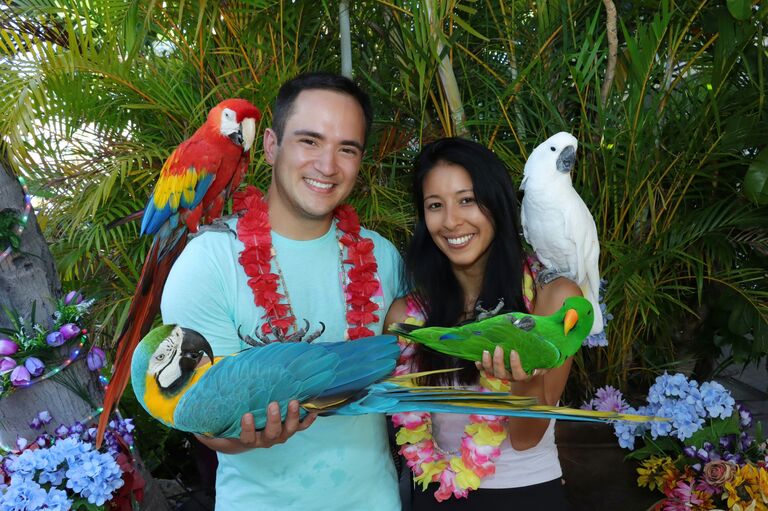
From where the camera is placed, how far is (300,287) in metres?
1.38

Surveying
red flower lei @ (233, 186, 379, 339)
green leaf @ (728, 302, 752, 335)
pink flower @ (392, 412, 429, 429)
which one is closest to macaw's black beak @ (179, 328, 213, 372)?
red flower lei @ (233, 186, 379, 339)

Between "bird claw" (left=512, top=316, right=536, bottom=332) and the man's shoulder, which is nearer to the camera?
"bird claw" (left=512, top=316, right=536, bottom=332)

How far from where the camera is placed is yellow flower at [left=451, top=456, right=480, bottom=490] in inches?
55.0

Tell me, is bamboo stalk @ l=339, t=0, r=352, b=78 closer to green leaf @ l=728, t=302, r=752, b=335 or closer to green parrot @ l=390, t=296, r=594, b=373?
green parrot @ l=390, t=296, r=594, b=373

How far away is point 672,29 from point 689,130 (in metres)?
0.40

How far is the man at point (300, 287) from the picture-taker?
4.17ft

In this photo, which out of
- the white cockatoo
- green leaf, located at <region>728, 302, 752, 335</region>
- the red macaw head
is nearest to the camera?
the white cockatoo

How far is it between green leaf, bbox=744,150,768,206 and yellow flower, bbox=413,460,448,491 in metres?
1.43

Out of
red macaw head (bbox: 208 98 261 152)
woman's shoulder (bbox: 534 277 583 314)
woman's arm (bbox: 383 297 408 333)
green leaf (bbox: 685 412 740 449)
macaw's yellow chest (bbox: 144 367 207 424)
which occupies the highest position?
red macaw head (bbox: 208 98 261 152)

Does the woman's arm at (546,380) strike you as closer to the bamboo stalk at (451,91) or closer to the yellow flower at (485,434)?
the yellow flower at (485,434)

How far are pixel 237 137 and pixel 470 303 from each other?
0.81 meters

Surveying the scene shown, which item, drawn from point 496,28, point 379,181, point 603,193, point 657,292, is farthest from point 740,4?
point 379,181

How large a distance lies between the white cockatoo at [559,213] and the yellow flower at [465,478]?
423 mm

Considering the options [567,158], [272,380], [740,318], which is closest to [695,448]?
[740,318]
